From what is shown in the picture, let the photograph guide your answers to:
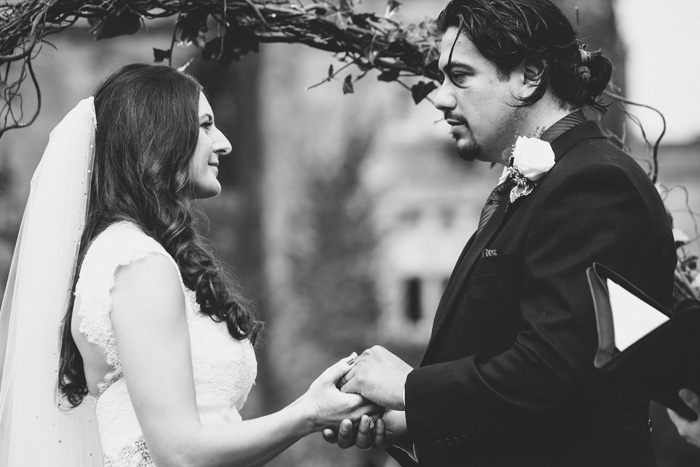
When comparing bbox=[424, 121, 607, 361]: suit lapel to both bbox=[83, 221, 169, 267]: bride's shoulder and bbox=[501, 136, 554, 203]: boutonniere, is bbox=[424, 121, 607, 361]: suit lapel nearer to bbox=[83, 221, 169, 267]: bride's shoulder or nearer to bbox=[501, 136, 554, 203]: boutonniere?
bbox=[501, 136, 554, 203]: boutonniere

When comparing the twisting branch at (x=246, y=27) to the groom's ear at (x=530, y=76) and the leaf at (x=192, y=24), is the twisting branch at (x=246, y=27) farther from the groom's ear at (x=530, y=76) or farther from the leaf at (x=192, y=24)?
the groom's ear at (x=530, y=76)

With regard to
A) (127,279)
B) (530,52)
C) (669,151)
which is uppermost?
(530,52)

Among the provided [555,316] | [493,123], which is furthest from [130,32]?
[555,316]

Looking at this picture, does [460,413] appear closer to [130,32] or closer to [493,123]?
[493,123]

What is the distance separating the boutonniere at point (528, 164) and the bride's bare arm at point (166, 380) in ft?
3.68

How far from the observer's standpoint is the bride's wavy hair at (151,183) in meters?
3.38

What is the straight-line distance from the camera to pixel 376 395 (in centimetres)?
326

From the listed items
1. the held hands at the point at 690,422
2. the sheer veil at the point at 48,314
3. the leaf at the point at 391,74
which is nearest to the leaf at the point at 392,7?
the leaf at the point at 391,74

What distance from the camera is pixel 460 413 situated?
9.71 ft

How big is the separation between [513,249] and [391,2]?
1.74 meters

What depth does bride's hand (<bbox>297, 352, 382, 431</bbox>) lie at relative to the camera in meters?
3.31

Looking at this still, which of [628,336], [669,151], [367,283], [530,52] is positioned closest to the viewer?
[628,336]

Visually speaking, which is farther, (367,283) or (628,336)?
(367,283)

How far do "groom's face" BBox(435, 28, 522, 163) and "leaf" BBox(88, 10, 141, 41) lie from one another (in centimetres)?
138
